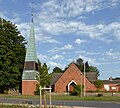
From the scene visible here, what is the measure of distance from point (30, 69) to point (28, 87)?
15.1 ft

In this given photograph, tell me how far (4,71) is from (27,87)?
23.3ft

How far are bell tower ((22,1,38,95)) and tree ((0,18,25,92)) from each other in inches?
107

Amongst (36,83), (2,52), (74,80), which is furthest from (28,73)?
(74,80)

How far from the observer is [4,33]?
79938 mm

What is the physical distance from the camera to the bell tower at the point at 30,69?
2936 inches

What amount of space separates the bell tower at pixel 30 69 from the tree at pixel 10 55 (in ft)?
8.91

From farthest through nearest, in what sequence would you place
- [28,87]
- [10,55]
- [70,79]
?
[70,79] < [10,55] < [28,87]

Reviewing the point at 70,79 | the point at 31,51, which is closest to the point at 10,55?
the point at 31,51

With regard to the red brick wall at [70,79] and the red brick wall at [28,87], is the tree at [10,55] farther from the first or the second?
the red brick wall at [70,79]

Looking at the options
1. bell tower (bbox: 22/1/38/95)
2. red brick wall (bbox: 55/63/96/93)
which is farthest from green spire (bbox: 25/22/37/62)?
red brick wall (bbox: 55/63/96/93)

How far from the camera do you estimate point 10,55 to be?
254ft

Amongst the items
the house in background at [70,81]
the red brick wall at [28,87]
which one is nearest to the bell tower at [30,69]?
the red brick wall at [28,87]

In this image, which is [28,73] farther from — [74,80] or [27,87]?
[74,80]

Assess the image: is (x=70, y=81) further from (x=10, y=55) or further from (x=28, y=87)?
(x=10, y=55)
